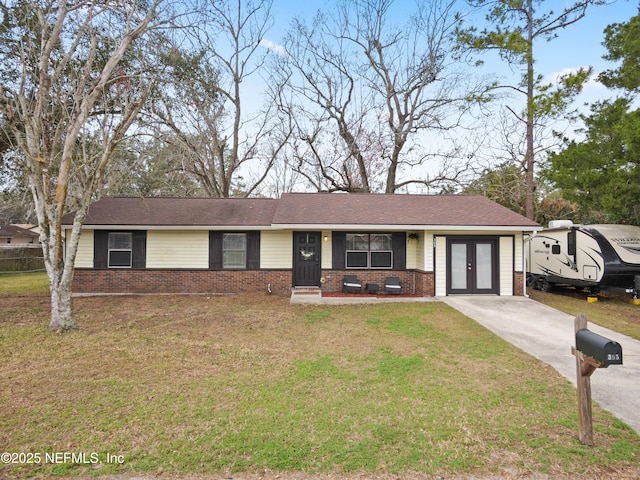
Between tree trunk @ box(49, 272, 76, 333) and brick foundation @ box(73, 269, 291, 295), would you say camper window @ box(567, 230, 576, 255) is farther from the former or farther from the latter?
tree trunk @ box(49, 272, 76, 333)

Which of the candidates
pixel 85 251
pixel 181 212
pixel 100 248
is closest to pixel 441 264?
pixel 181 212

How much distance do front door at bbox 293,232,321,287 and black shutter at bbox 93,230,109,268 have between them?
6.74 metres

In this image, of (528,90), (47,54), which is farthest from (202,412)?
(528,90)

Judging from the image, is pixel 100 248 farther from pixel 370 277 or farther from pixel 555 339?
pixel 555 339

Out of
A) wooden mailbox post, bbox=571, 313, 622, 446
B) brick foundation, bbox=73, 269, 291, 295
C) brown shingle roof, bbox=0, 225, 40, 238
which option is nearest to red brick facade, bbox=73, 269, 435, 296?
brick foundation, bbox=73, 269, 291, 295

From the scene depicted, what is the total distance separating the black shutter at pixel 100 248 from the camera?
1174 cm

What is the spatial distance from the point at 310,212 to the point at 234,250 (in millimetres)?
3097

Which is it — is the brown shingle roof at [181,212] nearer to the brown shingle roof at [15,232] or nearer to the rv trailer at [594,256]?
the rv trailer at [594,256]

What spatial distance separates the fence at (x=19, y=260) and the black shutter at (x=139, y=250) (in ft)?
34.4

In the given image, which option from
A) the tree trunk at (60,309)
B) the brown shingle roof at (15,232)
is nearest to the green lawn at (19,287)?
the tree trunk at (60,309)

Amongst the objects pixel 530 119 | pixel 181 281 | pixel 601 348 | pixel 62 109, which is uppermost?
pixel 530 119

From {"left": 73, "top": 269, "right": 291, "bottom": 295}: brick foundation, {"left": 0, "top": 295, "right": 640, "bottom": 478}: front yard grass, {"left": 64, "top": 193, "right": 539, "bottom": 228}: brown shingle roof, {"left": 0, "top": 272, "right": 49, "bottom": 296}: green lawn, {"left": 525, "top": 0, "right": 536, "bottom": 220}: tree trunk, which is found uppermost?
{"left": 525, "top": 0, "right": 536, "bottom": 220}: tree trunk

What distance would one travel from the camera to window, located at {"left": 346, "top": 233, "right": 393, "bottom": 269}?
11.8 metres

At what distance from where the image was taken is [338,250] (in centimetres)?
1173
